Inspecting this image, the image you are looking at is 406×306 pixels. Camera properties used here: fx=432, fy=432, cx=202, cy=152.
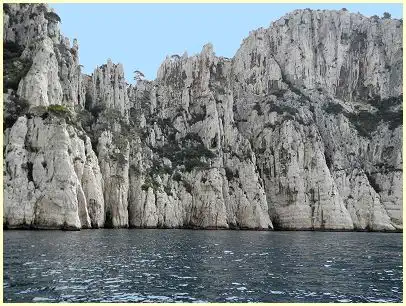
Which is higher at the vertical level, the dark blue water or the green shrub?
the green shrub

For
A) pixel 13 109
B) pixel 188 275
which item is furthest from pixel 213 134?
pixel 188 275

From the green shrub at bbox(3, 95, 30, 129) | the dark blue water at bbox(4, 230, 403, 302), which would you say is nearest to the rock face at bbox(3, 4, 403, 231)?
the green shrub at bbox(3, 95, 30, 129)

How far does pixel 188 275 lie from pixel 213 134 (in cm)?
11831

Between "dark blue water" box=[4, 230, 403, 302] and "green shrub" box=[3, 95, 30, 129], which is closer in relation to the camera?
"dark blue water" box=[4, 230, 403, 302]

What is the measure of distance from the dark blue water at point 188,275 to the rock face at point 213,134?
40870mm

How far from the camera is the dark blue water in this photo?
30188 mm

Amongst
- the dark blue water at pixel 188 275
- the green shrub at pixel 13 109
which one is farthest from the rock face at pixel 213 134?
the dark blue water at pixel 188 275

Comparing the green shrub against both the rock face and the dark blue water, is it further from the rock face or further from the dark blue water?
the dark blue water

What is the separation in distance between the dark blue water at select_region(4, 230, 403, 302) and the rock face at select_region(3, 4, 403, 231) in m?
40.9

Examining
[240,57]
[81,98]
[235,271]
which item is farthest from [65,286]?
[240,57]

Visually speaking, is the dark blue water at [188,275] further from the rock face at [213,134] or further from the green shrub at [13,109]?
the green shrub at [13,109]

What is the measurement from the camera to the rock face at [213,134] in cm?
9406

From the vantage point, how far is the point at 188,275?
38.2 meters

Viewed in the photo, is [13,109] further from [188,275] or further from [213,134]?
[188,275]
